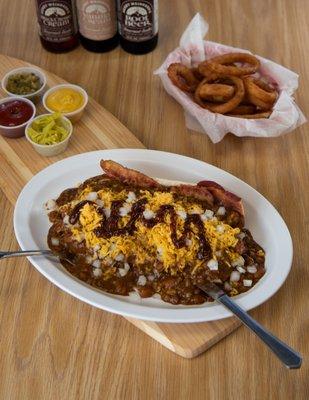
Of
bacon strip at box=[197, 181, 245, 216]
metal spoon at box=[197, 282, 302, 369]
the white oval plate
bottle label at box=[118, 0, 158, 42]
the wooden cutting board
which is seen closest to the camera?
metal spoon at box=[197, 282, 302, 369]

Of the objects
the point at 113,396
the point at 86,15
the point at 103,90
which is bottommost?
the point at 113,396

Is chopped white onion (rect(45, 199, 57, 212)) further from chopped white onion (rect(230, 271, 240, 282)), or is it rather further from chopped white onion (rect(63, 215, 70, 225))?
chopped white onion (rect(230, 271, 240, 282))

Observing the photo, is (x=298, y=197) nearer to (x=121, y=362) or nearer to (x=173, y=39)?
(x=121, y=362)

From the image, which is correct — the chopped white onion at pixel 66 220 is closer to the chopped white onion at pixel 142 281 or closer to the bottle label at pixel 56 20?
the chopped white onion at pixel 142 281

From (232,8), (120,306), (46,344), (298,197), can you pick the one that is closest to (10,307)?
(46,344)

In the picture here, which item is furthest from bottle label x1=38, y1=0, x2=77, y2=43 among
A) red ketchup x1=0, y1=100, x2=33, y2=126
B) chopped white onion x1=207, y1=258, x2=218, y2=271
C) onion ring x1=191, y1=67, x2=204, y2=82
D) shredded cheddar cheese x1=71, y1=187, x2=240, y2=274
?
chopped white onion x1=207, y1=258, x2=218, y2=271

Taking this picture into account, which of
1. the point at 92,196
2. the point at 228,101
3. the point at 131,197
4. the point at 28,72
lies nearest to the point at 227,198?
the point at 131,197
